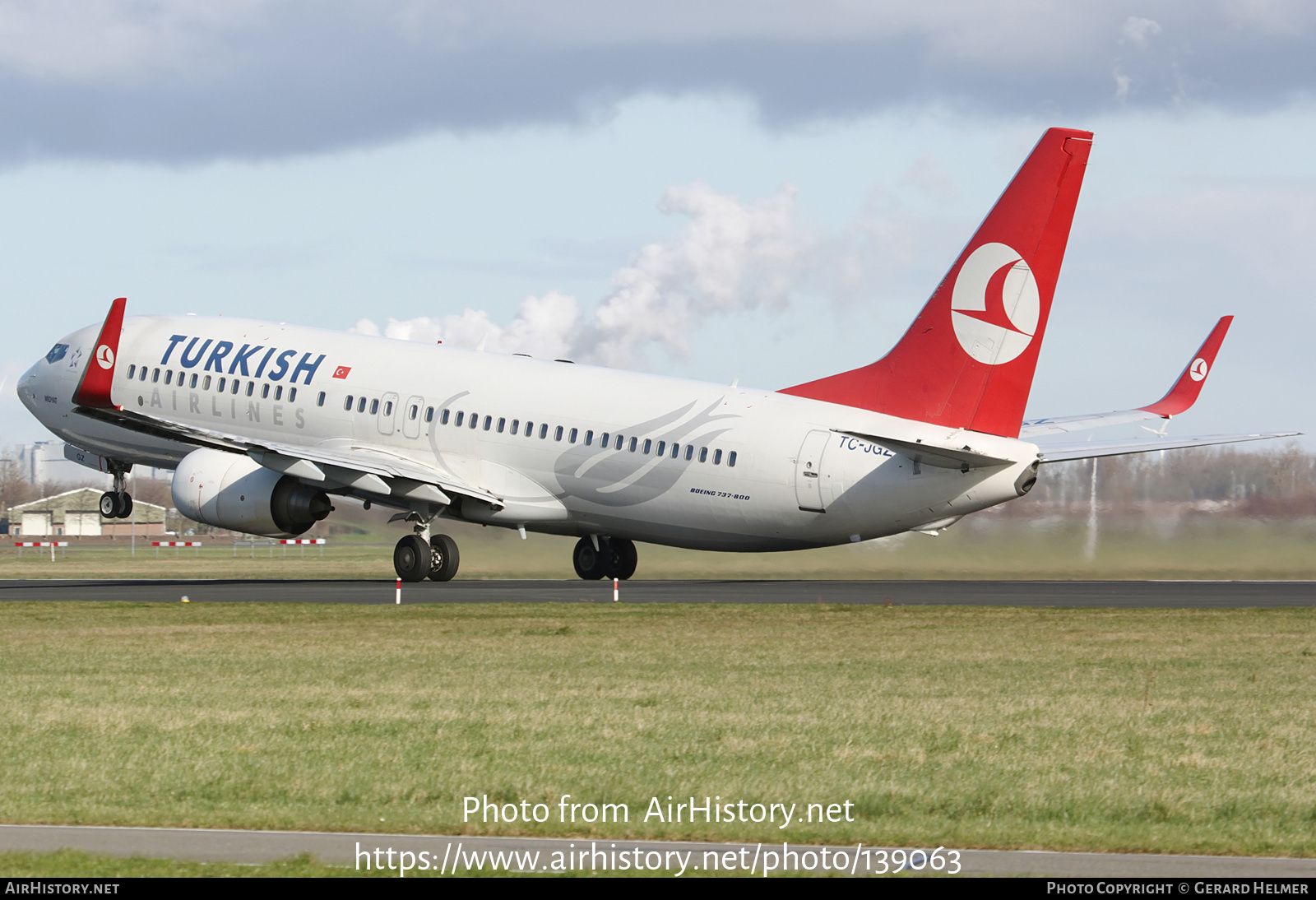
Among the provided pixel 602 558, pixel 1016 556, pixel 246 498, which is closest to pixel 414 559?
pixel 246 498

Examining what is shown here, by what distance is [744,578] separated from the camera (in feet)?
157

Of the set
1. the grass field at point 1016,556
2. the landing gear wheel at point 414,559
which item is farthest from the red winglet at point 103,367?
the grass field at point 1016,556

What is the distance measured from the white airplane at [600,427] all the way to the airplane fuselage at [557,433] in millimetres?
54

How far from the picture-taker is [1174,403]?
43938mm

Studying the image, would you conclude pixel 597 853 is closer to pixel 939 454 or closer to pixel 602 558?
pixel 939 454

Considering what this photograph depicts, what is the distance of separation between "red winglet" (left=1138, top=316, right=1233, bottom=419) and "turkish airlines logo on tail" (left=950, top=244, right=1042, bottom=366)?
28.4 feet

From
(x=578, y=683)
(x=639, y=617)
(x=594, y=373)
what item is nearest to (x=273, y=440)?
(x=594, y=373)

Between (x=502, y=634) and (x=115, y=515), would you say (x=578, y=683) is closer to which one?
(x=502, y=634)

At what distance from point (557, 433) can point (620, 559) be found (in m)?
5.52

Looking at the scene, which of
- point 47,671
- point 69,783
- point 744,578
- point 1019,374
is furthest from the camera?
point 744,578

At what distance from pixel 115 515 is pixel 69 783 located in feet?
119

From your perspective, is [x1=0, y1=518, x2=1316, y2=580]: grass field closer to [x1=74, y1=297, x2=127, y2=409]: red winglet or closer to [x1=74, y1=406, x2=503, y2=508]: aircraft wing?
[x1=74, y1=406, x2=503, y2=508]: aircraft wing

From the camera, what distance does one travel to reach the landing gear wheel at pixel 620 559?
46.9 m
